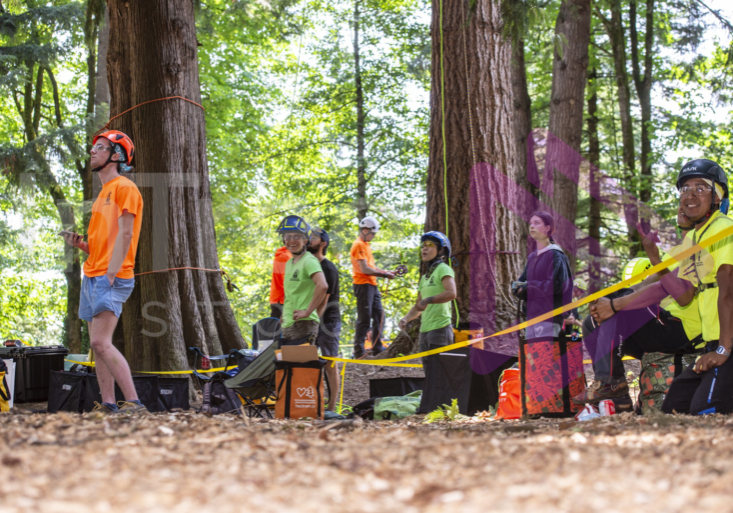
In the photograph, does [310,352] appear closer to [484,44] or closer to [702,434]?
[702,434]

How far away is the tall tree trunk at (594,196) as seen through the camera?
16828 millimetres

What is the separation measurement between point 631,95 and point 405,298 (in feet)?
31.0

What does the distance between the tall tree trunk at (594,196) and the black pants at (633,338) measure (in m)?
11.6

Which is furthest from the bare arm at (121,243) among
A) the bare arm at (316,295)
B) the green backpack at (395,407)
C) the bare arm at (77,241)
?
the green backpack at (395,407)

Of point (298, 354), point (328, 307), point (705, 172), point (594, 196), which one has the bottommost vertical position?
point (298, 354)

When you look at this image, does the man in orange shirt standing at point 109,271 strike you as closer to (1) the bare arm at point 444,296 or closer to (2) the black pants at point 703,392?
(1) the bare arm at point 444,296

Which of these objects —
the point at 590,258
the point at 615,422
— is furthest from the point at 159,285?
the point at 590,258

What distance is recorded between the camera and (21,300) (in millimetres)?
29344

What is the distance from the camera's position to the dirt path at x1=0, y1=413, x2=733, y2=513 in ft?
5.76

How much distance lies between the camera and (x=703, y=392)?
3879 mm

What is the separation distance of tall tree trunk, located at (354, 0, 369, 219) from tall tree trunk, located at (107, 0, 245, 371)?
1037 cm

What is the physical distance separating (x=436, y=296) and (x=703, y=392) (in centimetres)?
268

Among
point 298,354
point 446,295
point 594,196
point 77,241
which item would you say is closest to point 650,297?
point 446,295

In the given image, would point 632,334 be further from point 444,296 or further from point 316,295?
point 316,295
